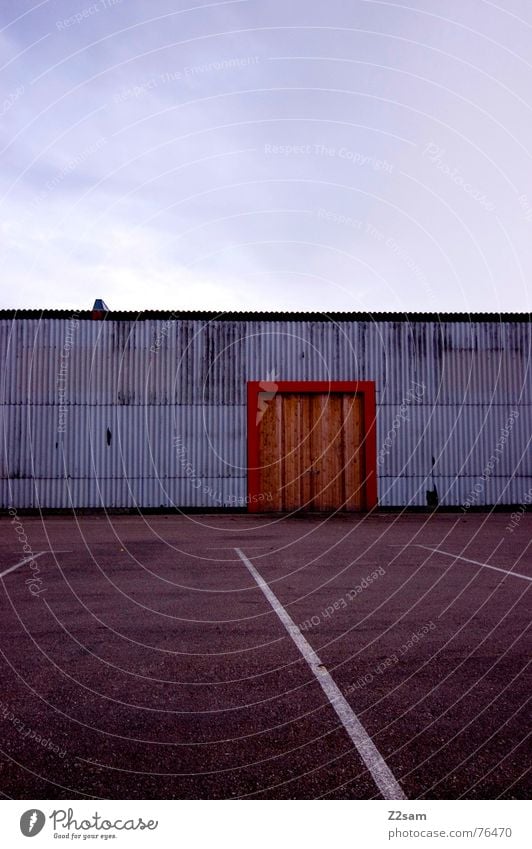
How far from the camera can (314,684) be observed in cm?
528

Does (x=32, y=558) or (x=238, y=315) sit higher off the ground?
(x=238, y=315)

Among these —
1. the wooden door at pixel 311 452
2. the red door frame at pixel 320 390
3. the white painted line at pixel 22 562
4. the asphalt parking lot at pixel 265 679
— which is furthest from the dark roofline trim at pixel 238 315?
the asphalt parking lot at pixel 265 679

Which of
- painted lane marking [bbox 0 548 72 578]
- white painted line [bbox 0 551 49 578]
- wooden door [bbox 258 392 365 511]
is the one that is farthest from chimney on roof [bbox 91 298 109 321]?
white painted line [bbox 0 551 49 578]

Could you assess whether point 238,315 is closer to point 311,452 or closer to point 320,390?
point 320,390

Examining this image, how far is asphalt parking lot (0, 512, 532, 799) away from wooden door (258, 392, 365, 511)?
39.2ft

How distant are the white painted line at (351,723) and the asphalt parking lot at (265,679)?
16 millimetres

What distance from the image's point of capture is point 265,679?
542 centimetres

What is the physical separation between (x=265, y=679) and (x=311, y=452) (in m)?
18.7

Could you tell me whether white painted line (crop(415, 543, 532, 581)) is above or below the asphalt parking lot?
below

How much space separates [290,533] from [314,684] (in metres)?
11.9

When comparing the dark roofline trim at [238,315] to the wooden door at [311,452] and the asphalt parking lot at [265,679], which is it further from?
the asphalt parking lot at [265,679]

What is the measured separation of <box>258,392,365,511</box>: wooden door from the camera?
2375 centimetres

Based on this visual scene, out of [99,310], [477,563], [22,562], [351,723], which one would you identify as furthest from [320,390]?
[351,723]

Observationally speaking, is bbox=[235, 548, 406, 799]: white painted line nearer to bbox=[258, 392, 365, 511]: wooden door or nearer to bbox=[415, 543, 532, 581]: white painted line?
bbox=[415, 543, 532, 581]: white painted line
